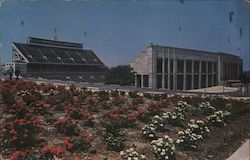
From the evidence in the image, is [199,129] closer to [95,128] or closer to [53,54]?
[95,128]

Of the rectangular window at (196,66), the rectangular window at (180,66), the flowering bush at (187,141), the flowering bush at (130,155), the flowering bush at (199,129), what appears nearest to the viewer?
the flowering bush at (130,155)

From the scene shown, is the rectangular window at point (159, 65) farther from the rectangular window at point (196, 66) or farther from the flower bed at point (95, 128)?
the flower bed at point (95, 128)

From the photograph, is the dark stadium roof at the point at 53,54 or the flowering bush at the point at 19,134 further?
the dark stadium roof at the point at 53,54

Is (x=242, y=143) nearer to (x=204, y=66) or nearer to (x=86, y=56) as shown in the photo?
(x=86, y=56)

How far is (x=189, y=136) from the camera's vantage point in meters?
9.12

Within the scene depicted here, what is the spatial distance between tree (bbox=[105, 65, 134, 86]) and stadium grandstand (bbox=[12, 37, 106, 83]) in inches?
98.9

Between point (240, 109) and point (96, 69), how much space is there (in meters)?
34.7

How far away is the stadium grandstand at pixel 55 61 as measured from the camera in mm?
37938

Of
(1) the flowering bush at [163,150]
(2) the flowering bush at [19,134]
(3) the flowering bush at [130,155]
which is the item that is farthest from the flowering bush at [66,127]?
(1) the flowering bush at [163,150]

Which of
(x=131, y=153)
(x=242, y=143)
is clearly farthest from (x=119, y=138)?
(x=242, y=143)

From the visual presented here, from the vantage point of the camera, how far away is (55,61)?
39.5 metres

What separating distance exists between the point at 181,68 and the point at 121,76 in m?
10.0

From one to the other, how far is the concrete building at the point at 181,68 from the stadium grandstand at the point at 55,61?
20.2 ft

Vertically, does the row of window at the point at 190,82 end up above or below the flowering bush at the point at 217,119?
above
